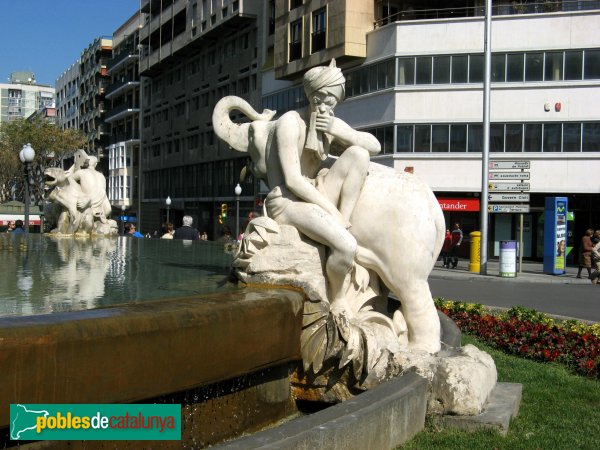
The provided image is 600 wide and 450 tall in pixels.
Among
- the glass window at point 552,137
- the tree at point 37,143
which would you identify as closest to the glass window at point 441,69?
the glass window at point 552,137

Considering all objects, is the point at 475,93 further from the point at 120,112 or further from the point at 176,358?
the point at 120,112

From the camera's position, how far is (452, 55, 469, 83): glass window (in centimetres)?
3381

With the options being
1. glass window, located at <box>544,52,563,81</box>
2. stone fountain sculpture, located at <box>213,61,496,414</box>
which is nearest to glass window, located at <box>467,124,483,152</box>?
glass window, located at <box>544,52,563,81</box>

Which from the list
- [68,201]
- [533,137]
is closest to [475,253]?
[533,137]

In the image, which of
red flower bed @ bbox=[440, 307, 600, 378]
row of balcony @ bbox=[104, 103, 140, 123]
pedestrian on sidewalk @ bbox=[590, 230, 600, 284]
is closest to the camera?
red flower bed @ bbox=[440, 307, 600, 378]

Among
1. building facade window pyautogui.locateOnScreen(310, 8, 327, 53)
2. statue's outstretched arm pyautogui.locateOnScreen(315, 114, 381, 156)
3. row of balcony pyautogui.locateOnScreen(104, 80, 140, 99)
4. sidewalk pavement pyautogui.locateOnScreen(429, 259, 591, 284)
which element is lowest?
sidewalk pavement pyautogui.locateOnScreen(429, 259, 591, 284)

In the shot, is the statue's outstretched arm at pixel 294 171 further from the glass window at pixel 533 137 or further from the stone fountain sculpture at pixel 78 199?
the glass window at pixel 533 137

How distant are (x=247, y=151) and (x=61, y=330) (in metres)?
2.88

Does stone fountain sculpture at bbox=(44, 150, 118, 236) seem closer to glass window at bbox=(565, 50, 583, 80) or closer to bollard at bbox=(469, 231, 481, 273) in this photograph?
bollard at bbox=(469, 231, 481, 273)

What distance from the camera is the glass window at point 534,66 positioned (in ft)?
108

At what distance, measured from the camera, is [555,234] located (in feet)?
81.7

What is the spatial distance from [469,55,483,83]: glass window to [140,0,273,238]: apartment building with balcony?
16.6 meters

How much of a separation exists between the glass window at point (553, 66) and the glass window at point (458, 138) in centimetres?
401

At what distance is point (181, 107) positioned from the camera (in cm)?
6181
